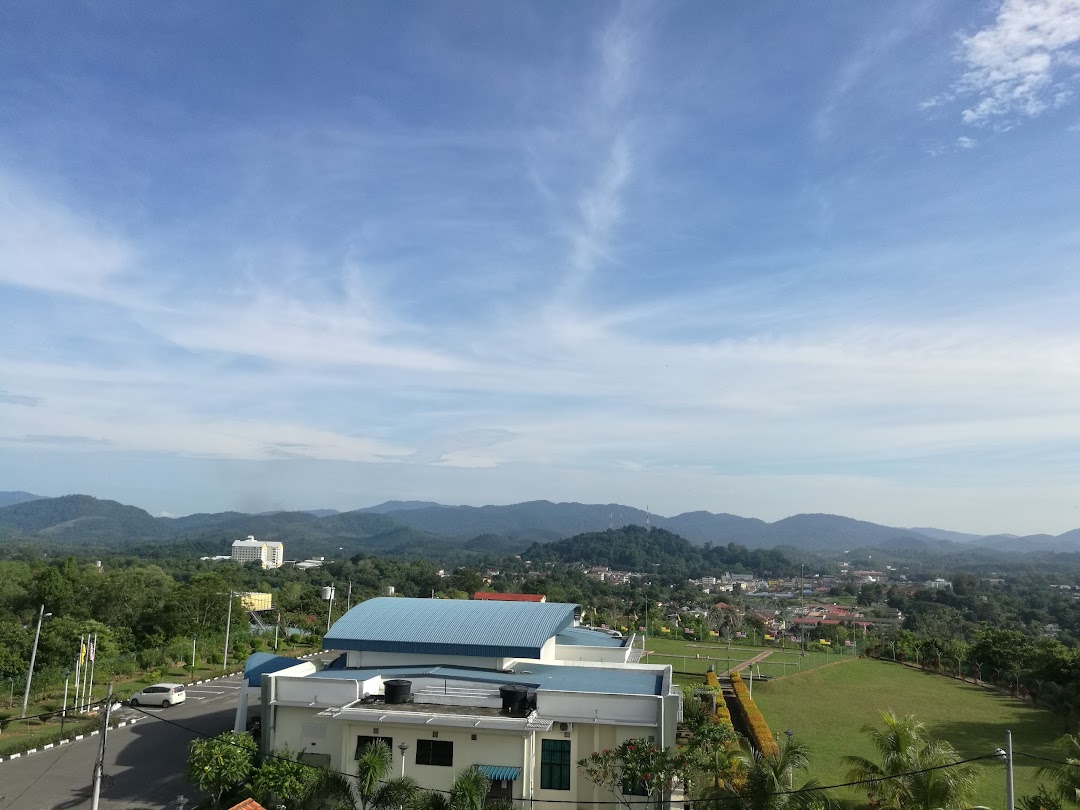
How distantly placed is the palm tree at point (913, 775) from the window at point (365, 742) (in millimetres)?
9794

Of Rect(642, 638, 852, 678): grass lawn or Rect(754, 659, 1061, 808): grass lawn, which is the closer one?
Rect(754, 659, 1061, 808): grass lawn

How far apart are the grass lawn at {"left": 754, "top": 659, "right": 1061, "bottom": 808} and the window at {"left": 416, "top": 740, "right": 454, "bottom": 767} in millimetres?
8884

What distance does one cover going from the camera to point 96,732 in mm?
23562

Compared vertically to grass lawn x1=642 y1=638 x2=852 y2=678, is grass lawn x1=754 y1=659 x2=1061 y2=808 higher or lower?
higher

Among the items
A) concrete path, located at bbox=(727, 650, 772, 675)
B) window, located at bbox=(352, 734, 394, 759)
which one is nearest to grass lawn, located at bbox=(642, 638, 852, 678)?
concrete path, located at bbox=(727, 650, 772, 675)

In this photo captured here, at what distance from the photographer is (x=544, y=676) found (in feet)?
68.8

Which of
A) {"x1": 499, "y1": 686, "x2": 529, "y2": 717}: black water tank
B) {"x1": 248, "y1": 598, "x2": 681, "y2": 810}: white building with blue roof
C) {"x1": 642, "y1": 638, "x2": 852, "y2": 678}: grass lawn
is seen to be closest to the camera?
{"x1": 248, "y1": 598, "x2": 681, "y2": 810}: white building with blue roof

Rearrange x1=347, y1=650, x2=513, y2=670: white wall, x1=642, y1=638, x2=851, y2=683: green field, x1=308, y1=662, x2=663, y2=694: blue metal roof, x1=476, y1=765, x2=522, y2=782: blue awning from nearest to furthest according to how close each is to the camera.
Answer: x1=476, y1=765, x2=522, y2=782: blue awning, x1=308, y1=662, x2=663, y2=694: blue metal roof, x1=347, y1=650, x2=513, y2=670: white wall, x1=642, y1=638, x2=851, y2=683: green field

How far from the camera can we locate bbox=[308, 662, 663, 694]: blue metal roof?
19.5 m

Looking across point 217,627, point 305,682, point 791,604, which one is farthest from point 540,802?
point 791,604

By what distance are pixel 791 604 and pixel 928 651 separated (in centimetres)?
8926

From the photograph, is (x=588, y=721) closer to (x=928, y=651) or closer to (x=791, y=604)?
(x=928, y=651)

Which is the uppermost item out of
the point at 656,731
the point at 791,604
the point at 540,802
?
the point at 656,731

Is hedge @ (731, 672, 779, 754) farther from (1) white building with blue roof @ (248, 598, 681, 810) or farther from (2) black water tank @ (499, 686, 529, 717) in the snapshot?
(2) black water tank @ (499, 686, 529, 717)
